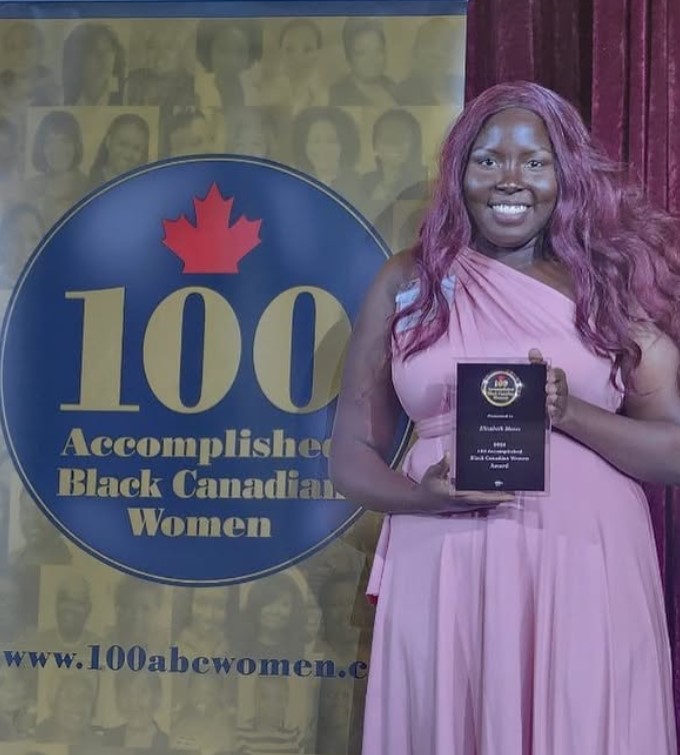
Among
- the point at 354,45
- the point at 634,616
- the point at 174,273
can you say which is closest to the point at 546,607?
the point at 634,616

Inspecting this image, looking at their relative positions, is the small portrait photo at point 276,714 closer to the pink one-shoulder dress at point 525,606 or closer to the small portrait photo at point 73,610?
the small portrait photo at point 73,610

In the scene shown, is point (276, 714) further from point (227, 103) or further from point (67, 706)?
point (227, 103)

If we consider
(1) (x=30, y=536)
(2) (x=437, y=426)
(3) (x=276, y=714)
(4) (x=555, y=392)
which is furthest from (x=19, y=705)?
(4) (x=555, y=392)

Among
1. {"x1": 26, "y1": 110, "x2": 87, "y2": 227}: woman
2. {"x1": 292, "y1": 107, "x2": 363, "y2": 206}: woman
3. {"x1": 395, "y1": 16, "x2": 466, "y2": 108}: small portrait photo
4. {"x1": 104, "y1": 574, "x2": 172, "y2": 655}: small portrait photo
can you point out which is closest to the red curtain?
{"x1": 395, "y1": 16, "x2": 466, "y2": 108}: small portrait photo

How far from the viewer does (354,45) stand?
2.48m

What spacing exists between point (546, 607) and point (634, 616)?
0.42 ft

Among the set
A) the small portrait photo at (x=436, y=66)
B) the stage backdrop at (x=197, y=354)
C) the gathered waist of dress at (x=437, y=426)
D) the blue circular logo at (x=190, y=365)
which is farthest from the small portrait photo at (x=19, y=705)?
the small portrait photo at (x=436, y=66)

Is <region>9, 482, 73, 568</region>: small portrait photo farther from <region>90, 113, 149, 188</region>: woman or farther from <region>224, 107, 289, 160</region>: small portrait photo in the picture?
<region>224, 107, 289, 160</region>: small portrait photo

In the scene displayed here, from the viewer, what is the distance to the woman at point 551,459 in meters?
1.79

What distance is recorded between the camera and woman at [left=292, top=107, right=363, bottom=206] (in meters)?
2.46

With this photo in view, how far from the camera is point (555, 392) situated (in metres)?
1.78

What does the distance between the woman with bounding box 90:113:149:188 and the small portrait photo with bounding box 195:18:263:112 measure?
129mm

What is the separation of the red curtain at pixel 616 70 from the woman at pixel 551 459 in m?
0.33

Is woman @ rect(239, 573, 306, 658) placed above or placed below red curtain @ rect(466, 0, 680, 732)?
below
